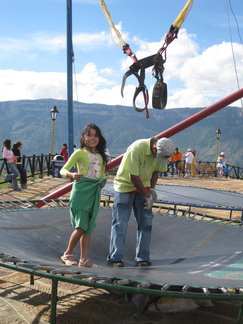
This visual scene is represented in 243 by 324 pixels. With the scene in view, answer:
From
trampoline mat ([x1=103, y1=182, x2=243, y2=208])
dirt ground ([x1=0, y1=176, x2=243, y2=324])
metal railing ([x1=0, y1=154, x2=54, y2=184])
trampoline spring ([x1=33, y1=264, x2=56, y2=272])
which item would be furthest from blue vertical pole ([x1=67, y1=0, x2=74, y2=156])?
trampoline spring ([x1=33, y1=264, x2=56, y2=272])

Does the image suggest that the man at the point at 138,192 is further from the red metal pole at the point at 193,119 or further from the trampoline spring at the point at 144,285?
the red metal pole at the point at 193,119

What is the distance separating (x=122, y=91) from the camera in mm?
5516

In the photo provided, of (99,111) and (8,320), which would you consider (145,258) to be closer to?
(8,320)

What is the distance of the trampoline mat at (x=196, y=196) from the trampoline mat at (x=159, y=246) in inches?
74.6

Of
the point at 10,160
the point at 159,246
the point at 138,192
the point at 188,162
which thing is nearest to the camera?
the point at 138,192

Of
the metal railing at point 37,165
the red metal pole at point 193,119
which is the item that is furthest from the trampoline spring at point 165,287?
the metal railing at point 37,165

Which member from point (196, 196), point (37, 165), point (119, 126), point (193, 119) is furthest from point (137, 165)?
point (119, 126)

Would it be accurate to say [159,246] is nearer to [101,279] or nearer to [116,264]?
[116,264]

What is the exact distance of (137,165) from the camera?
284 centimetres

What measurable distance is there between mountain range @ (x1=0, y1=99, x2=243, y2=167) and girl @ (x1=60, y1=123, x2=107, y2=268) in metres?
125

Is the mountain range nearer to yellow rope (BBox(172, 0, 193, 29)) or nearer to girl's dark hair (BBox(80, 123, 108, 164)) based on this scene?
yellow rope (BBox(172, 0, 193, 29))

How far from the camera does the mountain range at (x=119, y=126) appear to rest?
136m

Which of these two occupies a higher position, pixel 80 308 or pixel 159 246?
pixel 159 246

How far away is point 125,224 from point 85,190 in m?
0.39
